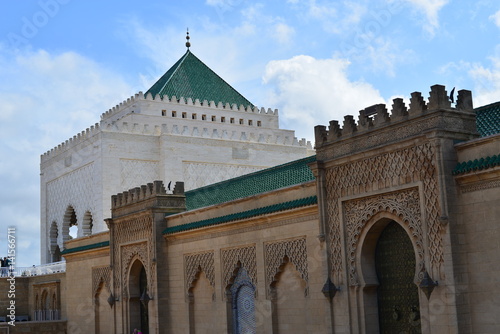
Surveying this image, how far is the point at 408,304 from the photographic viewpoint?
11062 mm

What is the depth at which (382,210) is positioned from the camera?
1108cm

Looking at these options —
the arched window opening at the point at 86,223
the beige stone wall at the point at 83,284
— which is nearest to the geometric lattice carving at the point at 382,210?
the beige stone wall at the point at 83,284

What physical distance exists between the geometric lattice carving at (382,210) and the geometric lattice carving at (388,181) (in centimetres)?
16

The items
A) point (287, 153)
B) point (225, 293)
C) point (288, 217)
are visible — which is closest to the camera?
point (288, 217)

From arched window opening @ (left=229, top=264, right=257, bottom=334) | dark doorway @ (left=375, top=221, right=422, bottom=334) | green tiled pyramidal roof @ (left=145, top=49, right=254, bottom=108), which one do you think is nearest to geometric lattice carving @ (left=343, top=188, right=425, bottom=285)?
dark doorway @ (left=375, top=221, right=422, bottom=334)

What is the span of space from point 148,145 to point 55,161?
21.4 feet

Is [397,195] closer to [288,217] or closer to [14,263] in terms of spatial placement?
[288,217]

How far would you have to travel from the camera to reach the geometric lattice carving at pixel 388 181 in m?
10.1

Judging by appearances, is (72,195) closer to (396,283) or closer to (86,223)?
(86,223)

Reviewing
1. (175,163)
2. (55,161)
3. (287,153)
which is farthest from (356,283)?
(55,161)

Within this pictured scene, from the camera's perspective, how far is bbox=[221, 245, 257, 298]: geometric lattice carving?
14.3 metres

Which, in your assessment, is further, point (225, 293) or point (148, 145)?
point (148, 145)

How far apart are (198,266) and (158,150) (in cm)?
1369

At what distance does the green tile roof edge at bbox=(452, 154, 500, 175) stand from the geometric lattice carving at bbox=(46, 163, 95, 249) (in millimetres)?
20343
